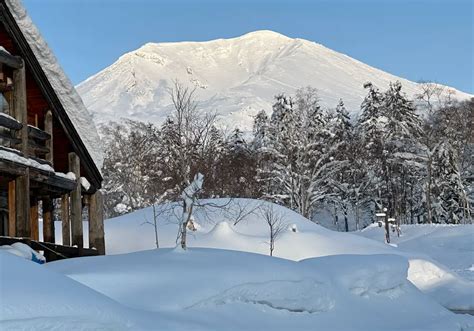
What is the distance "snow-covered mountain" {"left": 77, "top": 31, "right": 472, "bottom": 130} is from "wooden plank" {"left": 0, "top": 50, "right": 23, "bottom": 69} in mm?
76514

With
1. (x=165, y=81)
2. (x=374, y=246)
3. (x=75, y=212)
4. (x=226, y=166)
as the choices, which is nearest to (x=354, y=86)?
(x=165, y=81)

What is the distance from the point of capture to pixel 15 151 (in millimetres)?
9750

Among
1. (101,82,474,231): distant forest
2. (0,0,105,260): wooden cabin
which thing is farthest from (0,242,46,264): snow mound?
(101,82,474,231): distant forest

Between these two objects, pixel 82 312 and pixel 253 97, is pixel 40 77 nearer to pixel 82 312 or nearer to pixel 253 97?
pixel 82 312

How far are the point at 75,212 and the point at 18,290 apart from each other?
842 centimetres

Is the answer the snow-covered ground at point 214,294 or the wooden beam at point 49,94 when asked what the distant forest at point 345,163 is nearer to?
the wooden beam at point 49,94

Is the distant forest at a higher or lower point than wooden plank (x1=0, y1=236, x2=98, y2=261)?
higher

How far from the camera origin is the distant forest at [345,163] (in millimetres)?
39500

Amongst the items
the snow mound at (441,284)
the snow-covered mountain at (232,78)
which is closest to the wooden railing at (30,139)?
the snow mound at (441,284)

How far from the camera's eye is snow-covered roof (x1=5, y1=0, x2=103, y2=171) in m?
10.2

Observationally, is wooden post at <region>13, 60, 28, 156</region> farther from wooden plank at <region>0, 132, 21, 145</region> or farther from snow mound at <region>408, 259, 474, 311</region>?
snow mound at <region>408, 259, 474, 311</region>

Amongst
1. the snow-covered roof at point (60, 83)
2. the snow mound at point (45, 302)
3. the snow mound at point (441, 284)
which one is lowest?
the snow mound at point (441, 284)

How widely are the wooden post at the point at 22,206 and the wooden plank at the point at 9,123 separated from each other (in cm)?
86

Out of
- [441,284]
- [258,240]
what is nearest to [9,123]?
[258,240]
